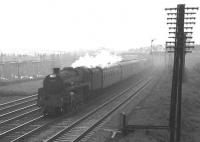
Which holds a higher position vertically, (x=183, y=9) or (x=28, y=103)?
(x=183, y=9)

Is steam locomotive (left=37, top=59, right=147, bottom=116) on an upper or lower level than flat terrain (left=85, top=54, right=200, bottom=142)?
upper

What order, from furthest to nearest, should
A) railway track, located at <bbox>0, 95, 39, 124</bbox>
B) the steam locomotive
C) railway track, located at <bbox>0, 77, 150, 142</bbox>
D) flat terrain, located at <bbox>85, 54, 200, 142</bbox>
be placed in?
1. railway track, located at <bbox>0, 95, 39, 124</bbox>
2. the steam locomotive
3. flat terrain, located at <bbox>85, 54, 200, 142</bbox>
4. railway track, located at <bbox>0, 77, 150, 142</bbox>

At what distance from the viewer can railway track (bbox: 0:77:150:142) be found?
53.5 ft

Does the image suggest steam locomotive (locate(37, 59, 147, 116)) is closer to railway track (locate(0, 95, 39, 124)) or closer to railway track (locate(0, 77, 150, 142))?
railway track (locate(0, 77, 150, 142))

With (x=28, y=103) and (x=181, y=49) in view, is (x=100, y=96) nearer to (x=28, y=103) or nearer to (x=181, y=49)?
(x=28, y=103)

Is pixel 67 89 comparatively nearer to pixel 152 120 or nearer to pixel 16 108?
pixel 16 108

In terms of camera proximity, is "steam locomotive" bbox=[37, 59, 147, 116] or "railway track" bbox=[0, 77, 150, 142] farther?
"steam locomotive" bbox=[37, 59, 147, 116]

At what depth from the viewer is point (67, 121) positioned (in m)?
20.2

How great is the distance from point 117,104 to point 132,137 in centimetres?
1086

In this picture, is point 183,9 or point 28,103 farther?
point 28,103

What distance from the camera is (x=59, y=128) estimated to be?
60.3ft

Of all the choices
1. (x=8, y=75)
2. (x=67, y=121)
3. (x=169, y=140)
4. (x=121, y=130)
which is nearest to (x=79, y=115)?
(x=67, y=121)

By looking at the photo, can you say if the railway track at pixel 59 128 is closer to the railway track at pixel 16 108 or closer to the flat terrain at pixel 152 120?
the flat terrain at pixel 152 120

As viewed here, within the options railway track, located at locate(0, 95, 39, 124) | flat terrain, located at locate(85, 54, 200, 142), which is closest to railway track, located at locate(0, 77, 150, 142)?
flat terrain, located at locate(85, 54, 200, 142)
